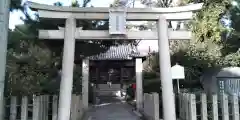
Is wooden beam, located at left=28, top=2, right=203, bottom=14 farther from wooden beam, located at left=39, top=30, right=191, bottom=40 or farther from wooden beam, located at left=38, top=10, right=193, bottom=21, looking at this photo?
wooden beam, located at left=39, top=30, right=191, bottom=40

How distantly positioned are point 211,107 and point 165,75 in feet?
5.73

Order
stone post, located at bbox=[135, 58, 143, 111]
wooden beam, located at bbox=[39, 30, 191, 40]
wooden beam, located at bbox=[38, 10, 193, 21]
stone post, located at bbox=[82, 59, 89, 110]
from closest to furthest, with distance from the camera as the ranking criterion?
1. wooden beam, located at bbox=[38, 10, 193, 21]
2. wooden beam, located at bbox=[39, 30, 191, 40]
3. stone post, located at bbox=[135, 58, 143, 111]
4. stone post, located at bbox=[82, 59, 89, 110]

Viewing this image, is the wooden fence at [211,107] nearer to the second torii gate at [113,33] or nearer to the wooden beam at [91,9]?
the second torii gate at [113,33]

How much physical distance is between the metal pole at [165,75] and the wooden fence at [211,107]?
708 millimetres

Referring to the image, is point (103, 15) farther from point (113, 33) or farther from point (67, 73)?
point (67, 73)

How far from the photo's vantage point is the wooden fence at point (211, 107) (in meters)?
8.30

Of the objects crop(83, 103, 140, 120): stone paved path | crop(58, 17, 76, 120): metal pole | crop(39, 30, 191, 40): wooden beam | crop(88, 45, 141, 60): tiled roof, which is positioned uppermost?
crop(88, 45, 141, 60): tiled roof

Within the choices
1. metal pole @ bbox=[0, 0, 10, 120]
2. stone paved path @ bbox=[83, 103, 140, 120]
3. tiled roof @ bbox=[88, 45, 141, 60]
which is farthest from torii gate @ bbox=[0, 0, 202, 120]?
tiled roof @ bbox=[88, 45, 141, 60]

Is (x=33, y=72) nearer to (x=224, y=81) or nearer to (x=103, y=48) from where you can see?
(x=103, y=48)

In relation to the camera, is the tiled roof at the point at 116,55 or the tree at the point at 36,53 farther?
the tiled roof at the point at 116,55

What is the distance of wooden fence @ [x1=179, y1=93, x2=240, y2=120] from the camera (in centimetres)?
830

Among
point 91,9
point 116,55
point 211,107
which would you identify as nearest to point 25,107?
point 91,9

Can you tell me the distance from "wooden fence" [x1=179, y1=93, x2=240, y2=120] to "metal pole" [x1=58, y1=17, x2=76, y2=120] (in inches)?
140

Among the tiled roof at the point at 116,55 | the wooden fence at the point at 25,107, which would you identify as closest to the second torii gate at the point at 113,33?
the wooden fence at the point at 25,107
